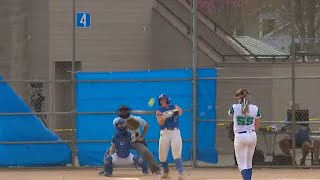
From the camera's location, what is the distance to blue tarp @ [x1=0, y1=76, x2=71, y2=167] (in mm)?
17453

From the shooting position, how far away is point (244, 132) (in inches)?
526

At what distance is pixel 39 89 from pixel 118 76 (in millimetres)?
4728

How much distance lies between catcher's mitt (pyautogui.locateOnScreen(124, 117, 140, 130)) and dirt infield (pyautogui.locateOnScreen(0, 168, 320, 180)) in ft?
3.27

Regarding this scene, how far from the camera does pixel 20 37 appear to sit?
21453 millimetres

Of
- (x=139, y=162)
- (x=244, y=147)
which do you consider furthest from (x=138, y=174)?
(x=244, y=147)

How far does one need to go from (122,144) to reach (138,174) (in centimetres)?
87

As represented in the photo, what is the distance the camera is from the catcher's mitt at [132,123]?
52.3 feet

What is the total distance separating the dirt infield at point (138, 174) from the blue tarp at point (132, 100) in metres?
0.55

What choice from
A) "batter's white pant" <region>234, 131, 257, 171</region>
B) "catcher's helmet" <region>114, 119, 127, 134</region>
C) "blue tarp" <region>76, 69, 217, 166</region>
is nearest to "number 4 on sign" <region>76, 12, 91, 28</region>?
"blue tarp" <region>76, 69, 217, 166</region>

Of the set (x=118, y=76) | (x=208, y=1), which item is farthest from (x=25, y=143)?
(x=208, y=1)

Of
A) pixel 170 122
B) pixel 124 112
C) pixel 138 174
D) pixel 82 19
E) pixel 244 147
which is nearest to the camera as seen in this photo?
pixel 244 147

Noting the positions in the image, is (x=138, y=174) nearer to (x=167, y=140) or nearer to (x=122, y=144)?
(x=122, y=144)

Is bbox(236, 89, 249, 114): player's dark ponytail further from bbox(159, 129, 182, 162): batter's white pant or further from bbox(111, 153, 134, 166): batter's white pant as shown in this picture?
bbox(111, 153, 134, 166): batter's white pant

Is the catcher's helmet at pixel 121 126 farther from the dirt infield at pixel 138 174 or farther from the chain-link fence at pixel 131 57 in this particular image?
the chain-link fence at pixel 131 57
